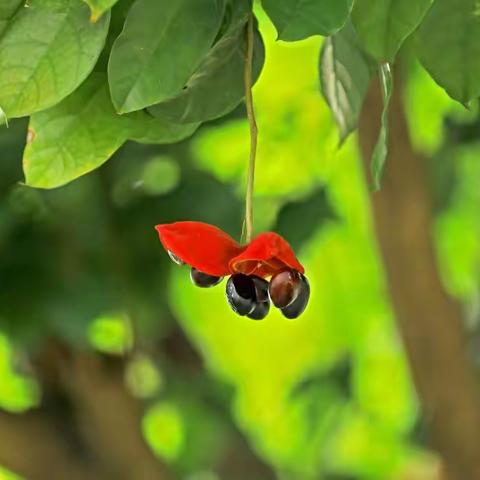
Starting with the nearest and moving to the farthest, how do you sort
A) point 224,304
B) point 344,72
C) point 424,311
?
point 344,72 → point 424,311 → point 224,304

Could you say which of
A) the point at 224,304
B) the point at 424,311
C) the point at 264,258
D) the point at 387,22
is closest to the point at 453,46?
the point at 387,22

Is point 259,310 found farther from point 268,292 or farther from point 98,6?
point 98,6

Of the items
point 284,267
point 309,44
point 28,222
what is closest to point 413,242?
point 309,44

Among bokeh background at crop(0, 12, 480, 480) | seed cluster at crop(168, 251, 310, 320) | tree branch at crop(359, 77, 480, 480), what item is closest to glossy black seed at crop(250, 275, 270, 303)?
seed cluster at crop(168, 251, 310, 320)

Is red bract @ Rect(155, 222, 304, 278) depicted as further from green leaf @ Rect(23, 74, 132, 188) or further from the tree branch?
the tree branch

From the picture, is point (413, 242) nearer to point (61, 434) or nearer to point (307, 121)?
point (307, 121)

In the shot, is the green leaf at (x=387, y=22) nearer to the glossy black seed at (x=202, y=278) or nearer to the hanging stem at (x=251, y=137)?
the hanging stem at (x=251, y=137)
